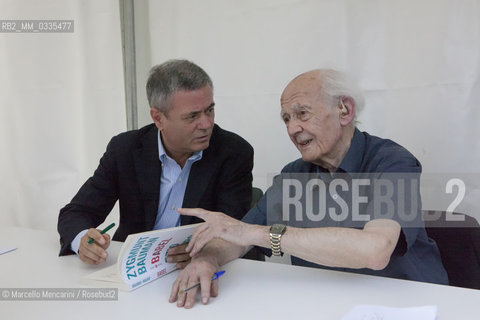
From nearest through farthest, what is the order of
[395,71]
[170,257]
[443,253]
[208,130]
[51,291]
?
1. [51,291]
2. [170,257]
3. [443,253]
4. [208,130]
5. [395,71]

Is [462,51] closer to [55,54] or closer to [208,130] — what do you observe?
[208,130]

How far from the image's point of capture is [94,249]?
51.1 inches

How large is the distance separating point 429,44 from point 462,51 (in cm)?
14

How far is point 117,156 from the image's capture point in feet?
5.81

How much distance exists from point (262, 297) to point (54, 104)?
2437 mm

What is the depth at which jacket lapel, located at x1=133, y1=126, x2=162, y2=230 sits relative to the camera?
1.73 meters

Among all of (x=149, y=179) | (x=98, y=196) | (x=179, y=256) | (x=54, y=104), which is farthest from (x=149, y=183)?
(x=54, y=104)

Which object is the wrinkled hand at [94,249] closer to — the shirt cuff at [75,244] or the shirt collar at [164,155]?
the shirt cuff at [75,244]

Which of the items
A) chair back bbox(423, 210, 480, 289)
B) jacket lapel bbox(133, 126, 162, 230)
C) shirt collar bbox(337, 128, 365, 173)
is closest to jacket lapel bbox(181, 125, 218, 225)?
jacket lapel bbox(133, 126, 162, 230)

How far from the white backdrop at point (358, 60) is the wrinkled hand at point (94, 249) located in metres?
1.00

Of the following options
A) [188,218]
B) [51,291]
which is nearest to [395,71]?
[188,218]

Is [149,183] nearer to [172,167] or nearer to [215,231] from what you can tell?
[172,167]

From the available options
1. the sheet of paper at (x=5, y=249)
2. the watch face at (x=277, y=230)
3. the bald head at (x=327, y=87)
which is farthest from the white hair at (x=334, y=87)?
the sheet of paper at (x=5, y=249)

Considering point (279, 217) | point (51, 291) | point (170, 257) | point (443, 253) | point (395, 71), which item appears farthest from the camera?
point (395, 71)
